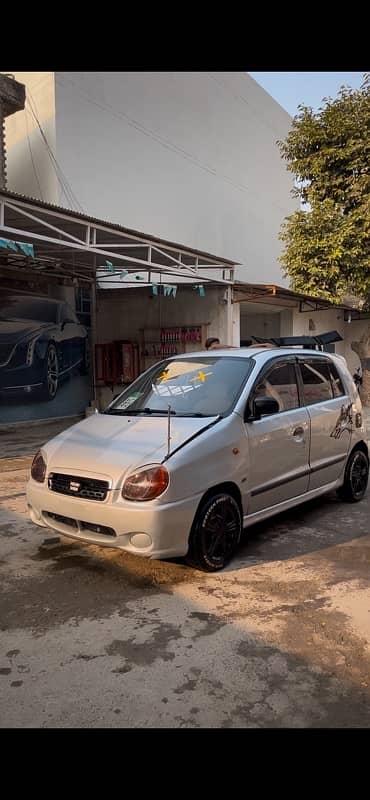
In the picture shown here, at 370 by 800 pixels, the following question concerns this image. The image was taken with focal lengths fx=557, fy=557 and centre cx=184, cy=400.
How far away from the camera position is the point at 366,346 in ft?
53.2

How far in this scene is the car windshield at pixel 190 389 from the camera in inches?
178

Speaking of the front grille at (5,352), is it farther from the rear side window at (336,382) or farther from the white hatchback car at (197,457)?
the rear side window at (336,382)

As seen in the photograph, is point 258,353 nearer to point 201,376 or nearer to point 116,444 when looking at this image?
point 201,376

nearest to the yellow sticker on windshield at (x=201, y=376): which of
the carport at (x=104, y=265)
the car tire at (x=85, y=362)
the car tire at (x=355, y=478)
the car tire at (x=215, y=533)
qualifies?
the car tire at (x=215, y=533)

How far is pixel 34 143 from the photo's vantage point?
13.5m

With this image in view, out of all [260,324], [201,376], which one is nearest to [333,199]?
[260,324]

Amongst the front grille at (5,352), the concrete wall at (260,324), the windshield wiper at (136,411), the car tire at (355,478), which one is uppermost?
the concrete wall at (260,324)

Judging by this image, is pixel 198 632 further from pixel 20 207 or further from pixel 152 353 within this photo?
pixel 152 353

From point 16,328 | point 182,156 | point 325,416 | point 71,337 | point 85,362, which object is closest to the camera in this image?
point 325,416

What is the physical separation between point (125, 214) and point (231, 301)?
3998 mm

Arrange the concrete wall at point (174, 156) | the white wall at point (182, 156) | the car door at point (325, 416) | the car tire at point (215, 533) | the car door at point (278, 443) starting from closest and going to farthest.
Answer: the car tire at point (215, 533) < the car door at point (278, 443) < the car door at point (325, 416) < the concrete wall at point (174, 156) < the white wall at point (182, 156)

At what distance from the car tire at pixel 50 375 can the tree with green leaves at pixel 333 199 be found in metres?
6.58

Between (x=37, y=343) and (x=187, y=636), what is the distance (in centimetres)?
1065
